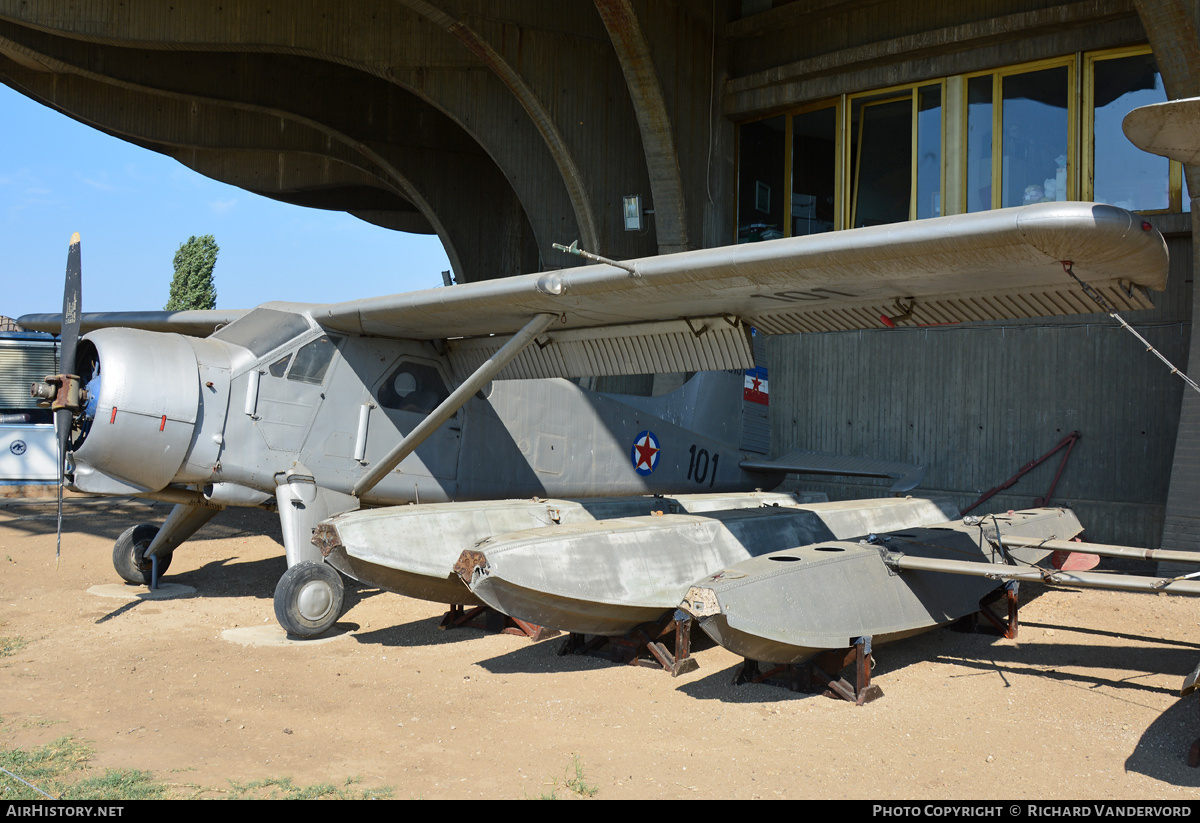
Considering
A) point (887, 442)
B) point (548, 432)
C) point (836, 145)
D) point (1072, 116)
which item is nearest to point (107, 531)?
point (548, 432)

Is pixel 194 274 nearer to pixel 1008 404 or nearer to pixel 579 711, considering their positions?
pixel 1008 404

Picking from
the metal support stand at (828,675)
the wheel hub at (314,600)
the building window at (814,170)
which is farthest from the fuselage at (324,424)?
the building window at (814,170)

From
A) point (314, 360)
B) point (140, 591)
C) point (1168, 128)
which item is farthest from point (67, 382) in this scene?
point (1168, 128)

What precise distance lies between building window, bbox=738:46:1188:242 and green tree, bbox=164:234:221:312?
33013 mm

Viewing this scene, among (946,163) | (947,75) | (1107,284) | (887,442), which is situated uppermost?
(947,75)

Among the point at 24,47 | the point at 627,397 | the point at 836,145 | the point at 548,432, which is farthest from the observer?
the point at 24,47

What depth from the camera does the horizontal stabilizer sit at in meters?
9.08

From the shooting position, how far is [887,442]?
12547 mm

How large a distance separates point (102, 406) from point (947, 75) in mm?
11482

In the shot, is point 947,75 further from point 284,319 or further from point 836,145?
point 284,319

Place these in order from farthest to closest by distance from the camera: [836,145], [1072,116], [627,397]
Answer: [836,145] → [1072,116] → [627,397]

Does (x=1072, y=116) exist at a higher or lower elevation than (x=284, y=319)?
higher

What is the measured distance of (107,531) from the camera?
11.8 meters

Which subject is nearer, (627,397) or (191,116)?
(627,397)
